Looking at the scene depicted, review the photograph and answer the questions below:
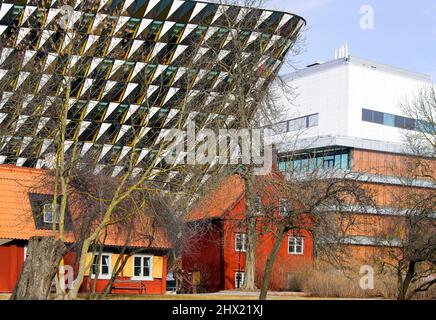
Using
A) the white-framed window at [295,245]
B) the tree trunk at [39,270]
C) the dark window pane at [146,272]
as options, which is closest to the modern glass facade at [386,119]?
the white-framed window at [295,245]

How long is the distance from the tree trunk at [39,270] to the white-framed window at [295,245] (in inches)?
1439

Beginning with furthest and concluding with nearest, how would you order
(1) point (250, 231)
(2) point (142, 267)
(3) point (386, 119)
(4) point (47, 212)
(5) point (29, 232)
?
(3) point (386, 119) → (2) point (142, 267) → (1) point (250, 231) → (5) point (29, 232) → (4) point (47, 212)

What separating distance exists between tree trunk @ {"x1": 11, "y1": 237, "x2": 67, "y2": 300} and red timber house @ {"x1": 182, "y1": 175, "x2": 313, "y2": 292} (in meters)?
30.0

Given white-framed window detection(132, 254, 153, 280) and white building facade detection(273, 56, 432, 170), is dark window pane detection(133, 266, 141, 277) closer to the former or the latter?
white-framed window detection(132, 254, 153, 280)

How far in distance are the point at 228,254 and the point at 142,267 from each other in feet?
38.5

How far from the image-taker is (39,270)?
1789 centimetres

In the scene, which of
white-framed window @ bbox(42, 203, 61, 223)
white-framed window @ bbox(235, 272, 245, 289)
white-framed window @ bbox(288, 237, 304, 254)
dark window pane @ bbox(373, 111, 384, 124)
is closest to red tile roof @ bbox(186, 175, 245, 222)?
white-framed window @ bbox(235, 272, 245, 289)

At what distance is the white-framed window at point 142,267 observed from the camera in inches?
1631

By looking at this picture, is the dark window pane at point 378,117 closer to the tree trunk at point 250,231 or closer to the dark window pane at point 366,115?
the dark window pane at point 366,115

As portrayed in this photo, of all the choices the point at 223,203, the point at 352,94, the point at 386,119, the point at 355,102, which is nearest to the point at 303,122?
the point at 355,102

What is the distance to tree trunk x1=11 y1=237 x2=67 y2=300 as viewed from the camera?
58.2 ft

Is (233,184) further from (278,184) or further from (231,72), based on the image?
(278,184)

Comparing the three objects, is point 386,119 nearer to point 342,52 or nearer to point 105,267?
point 342,52
